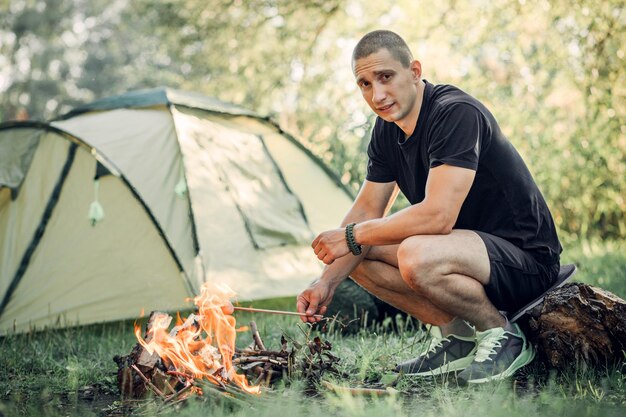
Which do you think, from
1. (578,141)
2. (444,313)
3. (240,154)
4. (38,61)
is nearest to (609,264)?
(578,141)

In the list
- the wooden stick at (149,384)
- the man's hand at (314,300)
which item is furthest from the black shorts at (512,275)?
the wooden stick at (149,384)

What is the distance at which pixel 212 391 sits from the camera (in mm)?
2873

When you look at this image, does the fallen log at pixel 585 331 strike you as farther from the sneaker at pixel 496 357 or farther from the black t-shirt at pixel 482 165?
the black t-shirt at pixel 482 165

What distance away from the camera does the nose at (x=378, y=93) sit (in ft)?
10.8

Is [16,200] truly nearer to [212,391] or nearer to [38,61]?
[212,391]

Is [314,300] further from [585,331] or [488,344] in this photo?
[585,331]

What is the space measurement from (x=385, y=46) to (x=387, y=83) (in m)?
0.16

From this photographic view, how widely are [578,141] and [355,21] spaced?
361cm

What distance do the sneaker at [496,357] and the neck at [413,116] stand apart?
98 centimetres

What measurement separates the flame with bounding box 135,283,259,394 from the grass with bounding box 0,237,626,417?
0.53 ft

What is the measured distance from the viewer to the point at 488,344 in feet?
10.0

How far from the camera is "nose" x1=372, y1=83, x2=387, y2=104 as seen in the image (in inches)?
130

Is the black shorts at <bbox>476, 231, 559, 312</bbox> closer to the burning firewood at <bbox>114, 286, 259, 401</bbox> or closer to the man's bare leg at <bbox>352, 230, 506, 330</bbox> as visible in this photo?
the man's bare leg at <bbox>352, 230, 506, 330</bbox>

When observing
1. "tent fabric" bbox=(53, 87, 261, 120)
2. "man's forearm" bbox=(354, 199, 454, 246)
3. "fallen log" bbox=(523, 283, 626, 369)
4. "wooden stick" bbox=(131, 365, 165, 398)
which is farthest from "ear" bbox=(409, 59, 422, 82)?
"tent fabric" bbox=(53, 87, 261, 120)
